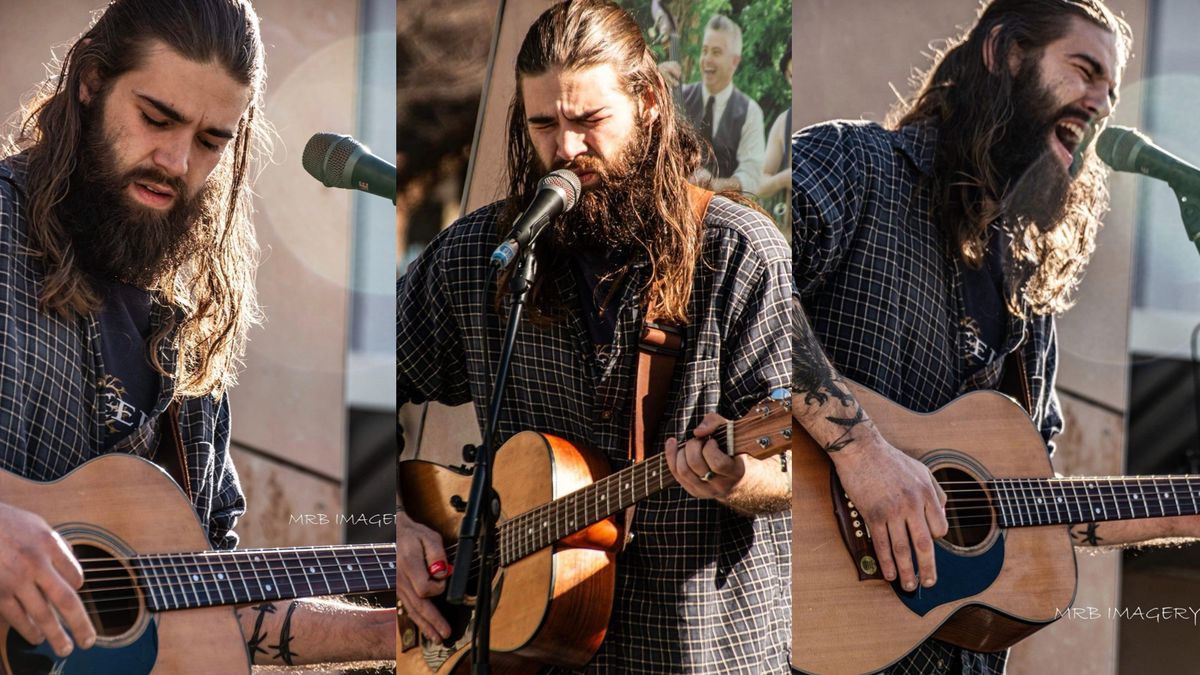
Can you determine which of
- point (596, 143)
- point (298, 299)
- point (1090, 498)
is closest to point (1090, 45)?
point (1090, 498)

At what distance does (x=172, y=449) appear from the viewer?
2.62 meters

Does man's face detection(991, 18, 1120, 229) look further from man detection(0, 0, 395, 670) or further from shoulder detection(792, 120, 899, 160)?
man detection(0, 0, 395, 670)

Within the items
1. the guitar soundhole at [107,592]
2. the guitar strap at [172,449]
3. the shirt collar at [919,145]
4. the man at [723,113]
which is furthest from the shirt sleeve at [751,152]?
the guitar soundhole at [107,592]

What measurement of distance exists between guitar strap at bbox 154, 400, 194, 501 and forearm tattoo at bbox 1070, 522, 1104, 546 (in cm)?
176

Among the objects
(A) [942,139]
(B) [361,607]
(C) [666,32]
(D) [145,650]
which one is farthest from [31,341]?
(A) [942,139]

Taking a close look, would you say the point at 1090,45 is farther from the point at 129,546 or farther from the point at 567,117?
the point at 129,546

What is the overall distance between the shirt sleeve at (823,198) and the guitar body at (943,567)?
26cm

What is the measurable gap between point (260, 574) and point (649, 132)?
1162mm

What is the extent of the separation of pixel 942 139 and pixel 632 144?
2.13 feet

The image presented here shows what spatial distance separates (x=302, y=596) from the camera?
105 inches

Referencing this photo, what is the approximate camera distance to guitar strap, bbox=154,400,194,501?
2.61 metres

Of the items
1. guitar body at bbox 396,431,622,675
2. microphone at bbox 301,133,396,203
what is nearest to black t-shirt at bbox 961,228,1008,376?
guitar body at bbox 396,431,622,675

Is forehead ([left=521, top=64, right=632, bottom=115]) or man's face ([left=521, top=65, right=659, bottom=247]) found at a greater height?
forehead ([left=521, top=64, right=632, bottom=115])

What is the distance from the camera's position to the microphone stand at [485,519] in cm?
230
